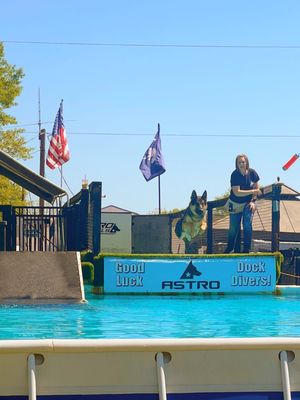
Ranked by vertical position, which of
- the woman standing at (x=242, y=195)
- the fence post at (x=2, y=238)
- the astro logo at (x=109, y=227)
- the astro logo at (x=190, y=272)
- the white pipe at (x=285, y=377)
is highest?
the woman standing at (x=242, y=195)

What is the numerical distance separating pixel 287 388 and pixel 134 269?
18670 millimetres

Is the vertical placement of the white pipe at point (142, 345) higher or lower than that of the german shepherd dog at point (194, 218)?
lower

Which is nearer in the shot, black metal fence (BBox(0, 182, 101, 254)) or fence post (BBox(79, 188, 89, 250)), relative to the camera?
black metal fence (BBox(0, 182, 101, 254))

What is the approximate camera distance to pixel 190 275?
73.4 feet

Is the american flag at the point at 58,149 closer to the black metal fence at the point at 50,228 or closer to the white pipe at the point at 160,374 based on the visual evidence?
the black metal fence at the point at 50,228

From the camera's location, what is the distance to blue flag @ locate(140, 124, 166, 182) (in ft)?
131

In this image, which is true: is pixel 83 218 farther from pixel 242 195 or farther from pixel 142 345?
pixel 142 345

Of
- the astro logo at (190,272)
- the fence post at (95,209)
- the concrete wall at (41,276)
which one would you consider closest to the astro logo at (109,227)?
the fence post at (95,209)

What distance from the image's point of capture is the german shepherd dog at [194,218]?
107ft

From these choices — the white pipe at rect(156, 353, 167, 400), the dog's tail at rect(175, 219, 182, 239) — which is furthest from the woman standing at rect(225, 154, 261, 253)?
the white pipe at rect(156, 353, 167, 400)

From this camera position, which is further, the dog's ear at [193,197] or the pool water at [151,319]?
the dog's ear at [193,197]

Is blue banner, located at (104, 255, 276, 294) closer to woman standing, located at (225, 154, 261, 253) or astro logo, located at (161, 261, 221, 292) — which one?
astro logo, located at (161, 261, 221, 292)

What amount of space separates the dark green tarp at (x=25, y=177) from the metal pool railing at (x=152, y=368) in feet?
55.0

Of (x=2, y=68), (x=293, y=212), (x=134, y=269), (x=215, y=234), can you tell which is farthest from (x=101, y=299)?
(x=293, y=212)
